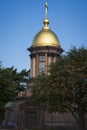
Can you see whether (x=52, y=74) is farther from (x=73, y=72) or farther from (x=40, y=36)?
(x=40, y=36)

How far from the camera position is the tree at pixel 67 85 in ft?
119

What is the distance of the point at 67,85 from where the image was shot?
36.8m

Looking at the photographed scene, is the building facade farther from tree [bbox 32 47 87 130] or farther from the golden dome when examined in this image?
tree [bbox 32 47 87 130]

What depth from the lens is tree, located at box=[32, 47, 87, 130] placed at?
36219 mm

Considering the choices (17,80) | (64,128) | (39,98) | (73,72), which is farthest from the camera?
Answer: (17,80)

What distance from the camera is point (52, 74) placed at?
38.2 metres

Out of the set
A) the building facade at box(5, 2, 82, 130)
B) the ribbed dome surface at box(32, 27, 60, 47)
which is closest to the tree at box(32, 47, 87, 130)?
the building facade at box(5, 2, 82, 130)

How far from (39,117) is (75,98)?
12.7 metres

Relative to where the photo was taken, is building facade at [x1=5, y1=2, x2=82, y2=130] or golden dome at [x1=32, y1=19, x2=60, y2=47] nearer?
building facade at [x1=5, y1=2, x2=82, y2=130]

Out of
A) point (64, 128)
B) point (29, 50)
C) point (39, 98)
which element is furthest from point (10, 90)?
point (39, 98)

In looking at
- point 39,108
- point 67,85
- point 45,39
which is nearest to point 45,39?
point 45,39

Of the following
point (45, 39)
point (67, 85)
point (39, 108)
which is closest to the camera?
point (67, 85)

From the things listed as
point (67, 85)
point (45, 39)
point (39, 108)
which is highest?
point (45, 39)

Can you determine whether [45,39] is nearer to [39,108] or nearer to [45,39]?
[45,39]
